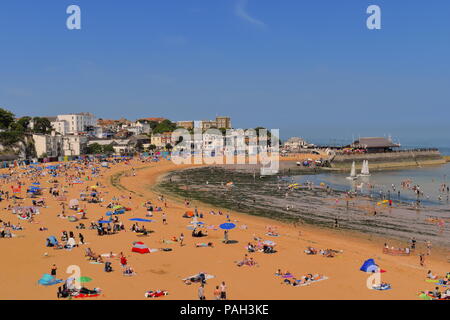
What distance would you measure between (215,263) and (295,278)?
Result: 429cm

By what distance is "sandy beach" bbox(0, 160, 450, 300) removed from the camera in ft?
53.2

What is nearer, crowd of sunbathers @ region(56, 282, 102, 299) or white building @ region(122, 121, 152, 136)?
crowd of sunbathers @ region(56, 282, 102, 299)

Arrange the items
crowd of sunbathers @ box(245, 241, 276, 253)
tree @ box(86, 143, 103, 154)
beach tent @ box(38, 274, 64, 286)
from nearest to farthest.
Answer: beach tent @ box(38, 274, 64, 286) < crowd of sunbathers @ box(245, 241, 276, 253) < tree @ box(86, 143, 103, 154)

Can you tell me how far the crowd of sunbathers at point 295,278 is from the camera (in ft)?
56.9

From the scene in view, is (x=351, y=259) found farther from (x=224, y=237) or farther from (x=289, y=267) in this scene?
(x=224, y=237)

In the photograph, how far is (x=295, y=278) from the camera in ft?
59.0

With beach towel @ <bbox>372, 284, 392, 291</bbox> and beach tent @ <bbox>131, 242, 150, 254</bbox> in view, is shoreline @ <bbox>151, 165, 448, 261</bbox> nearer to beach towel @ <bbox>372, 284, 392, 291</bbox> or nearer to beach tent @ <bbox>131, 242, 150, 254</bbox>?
beach towel @ <bbox>372, 284, 392, 291</bbox>

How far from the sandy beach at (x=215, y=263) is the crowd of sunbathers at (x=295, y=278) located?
323mm

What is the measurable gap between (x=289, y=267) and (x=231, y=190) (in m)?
31.0

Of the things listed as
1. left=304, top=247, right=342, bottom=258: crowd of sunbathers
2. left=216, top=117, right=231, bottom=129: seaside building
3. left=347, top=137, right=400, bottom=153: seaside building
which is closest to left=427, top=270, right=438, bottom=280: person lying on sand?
left=304, top=247, right=342, bottom=258: crowd of sunbathers

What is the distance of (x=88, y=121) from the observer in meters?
140

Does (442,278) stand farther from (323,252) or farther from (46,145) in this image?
(46,145)

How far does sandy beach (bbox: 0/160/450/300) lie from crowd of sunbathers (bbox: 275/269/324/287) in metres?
0.32

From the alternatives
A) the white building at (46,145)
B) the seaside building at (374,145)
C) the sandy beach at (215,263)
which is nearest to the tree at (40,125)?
the white building at (46,145)
